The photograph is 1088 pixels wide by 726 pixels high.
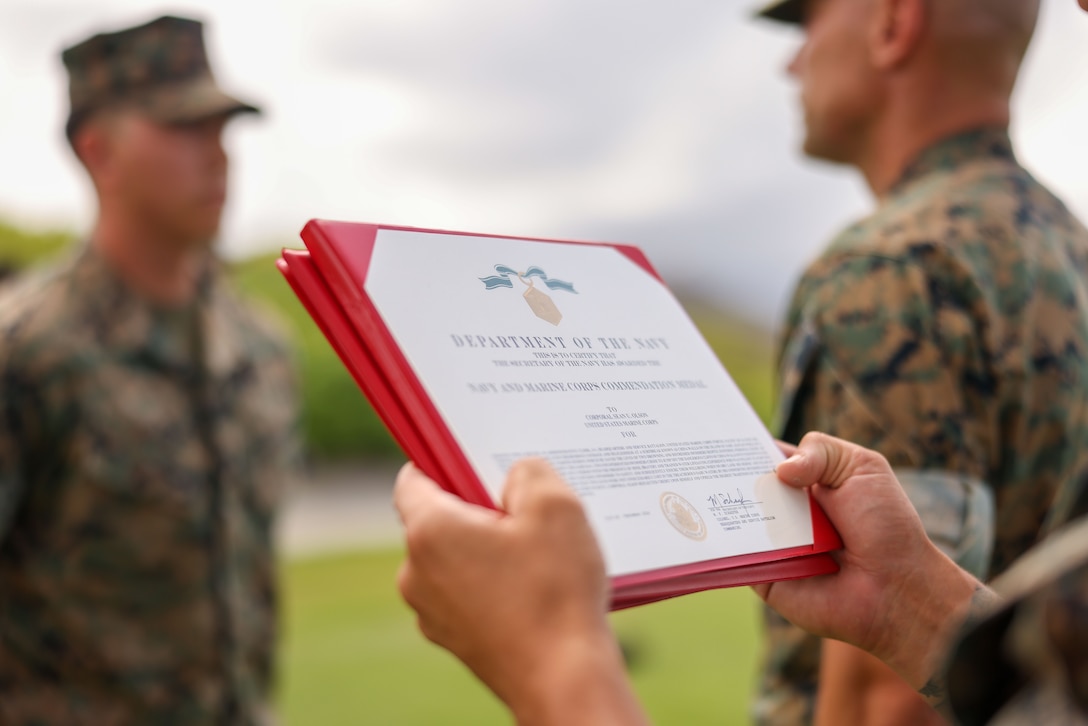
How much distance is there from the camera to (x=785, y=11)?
7.15 feet

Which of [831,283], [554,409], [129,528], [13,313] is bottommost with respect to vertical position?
[129,528]

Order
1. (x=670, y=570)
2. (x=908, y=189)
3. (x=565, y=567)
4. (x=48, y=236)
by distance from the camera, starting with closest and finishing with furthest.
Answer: (x=565, y=567) → (x=670, y=570) → (x=908, y=189) → (x=48, y=236)

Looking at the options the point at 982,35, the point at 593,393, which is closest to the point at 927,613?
the point at 593,393

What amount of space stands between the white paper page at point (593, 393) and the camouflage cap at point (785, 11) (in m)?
1.23

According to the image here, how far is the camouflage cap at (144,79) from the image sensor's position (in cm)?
311

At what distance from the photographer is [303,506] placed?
10938 mm

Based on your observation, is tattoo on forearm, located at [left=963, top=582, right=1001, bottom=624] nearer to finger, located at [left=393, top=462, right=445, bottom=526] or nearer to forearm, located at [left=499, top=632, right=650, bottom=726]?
forearm, located at [left=499, top=632, right=650, bottom=726]

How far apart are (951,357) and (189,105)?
8.29ft

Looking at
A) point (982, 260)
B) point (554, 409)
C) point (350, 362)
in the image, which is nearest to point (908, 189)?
point (982, 260)

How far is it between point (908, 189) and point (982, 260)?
0.97 ft

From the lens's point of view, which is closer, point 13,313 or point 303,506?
point 13,313

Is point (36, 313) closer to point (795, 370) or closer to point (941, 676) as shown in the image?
point (795, 370)

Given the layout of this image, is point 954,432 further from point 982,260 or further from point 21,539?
point 21,539

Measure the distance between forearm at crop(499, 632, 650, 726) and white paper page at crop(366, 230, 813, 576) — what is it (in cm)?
11
